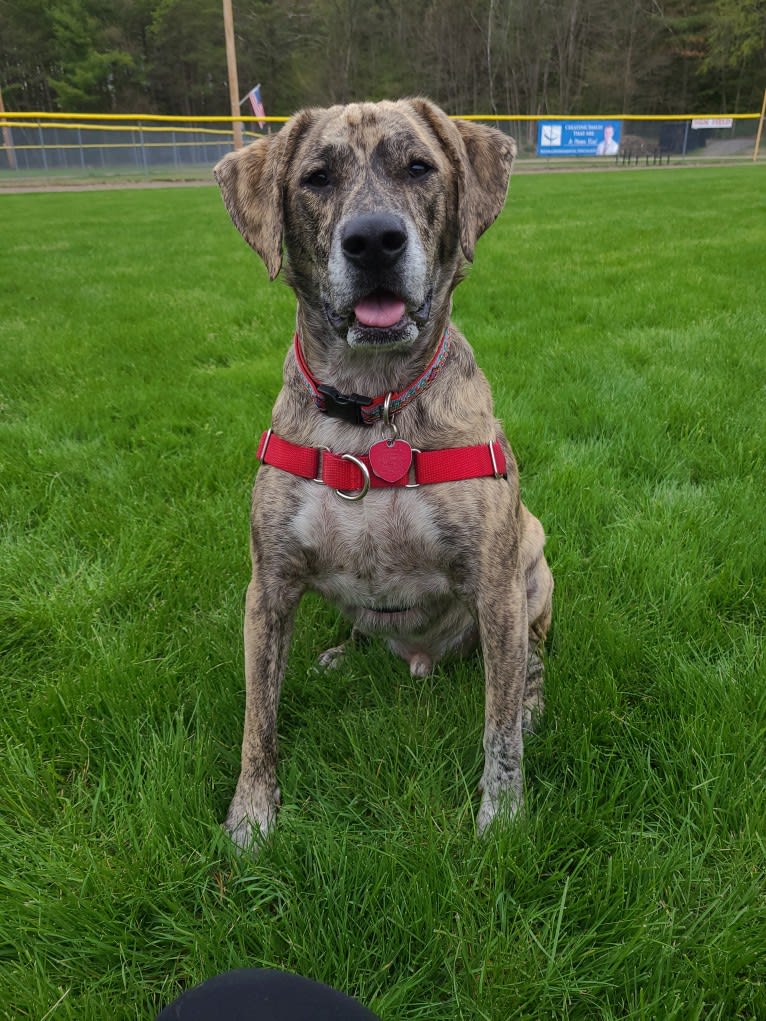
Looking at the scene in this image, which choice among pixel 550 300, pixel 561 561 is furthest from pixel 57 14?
pixel 561 561

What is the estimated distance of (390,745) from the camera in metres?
2.04

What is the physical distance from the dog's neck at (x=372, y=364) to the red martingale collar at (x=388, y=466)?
8.8 inches

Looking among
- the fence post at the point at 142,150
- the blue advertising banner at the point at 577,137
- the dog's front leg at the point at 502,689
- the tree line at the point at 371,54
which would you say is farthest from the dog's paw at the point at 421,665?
the tree line at the point at 371,54

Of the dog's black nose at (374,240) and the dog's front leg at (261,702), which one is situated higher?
the dog's black nose at (374,240)

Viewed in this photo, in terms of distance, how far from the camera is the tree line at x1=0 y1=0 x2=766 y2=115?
53.7 m

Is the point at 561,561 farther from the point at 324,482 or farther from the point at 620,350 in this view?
the point at 620,350

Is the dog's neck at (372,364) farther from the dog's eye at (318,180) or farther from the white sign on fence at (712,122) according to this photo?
the white sign on fence at (712,122)

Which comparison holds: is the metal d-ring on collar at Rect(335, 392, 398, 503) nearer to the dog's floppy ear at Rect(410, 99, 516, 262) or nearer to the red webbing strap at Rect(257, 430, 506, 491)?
the red webbing strap at Rect(257, 430, 506, 491)

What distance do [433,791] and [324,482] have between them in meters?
0.90

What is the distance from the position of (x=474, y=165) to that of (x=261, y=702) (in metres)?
1.77

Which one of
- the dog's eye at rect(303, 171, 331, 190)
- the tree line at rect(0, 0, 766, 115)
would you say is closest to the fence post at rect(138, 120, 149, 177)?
the tree line at rect(0, 0, 766, 115)

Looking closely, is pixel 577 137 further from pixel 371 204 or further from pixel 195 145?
pixel 371 204

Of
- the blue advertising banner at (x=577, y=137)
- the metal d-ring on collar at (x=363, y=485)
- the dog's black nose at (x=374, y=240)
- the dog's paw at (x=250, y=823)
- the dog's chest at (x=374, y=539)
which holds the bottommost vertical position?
the dog's paw at (x=250, y=823)

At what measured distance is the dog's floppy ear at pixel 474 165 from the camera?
2172mm
